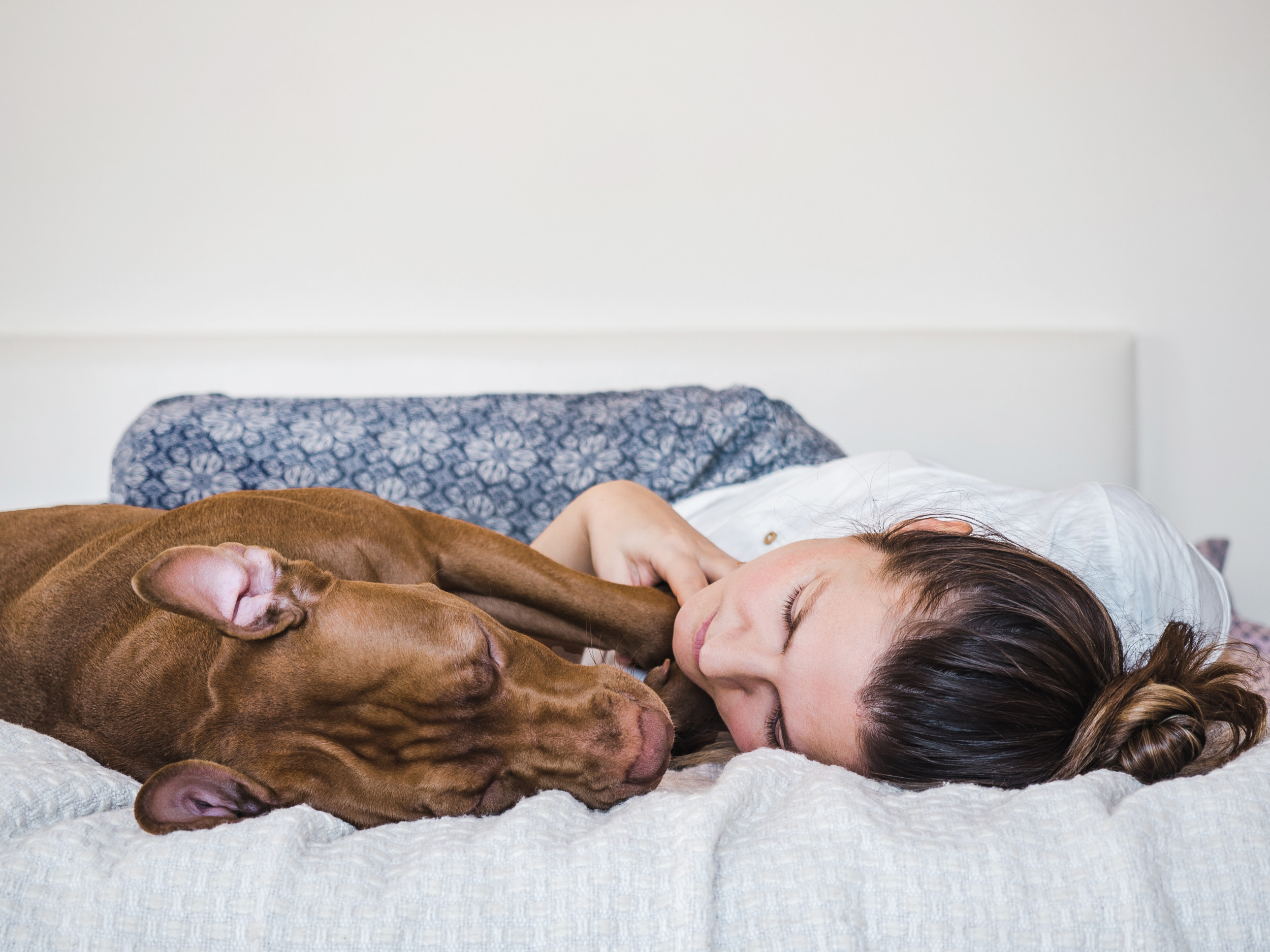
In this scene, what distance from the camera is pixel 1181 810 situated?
90 cm

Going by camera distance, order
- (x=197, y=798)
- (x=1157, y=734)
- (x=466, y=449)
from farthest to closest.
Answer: (x=466, y=449) → (x=1157, y=734) → (x=197, y=798)

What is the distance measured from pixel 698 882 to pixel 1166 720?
73 centimetres

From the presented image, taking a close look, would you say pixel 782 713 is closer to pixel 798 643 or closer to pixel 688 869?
pixel 798 643

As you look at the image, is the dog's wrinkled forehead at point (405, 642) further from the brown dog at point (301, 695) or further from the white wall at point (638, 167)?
the white wall at point (638, 167)

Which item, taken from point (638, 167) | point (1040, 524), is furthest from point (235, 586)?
point (638, 167)

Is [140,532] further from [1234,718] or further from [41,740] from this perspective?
[1234,718]

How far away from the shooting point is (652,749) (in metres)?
1.15

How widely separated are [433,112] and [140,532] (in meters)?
2.47

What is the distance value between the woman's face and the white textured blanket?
0.33 m

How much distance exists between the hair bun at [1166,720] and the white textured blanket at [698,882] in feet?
0.59

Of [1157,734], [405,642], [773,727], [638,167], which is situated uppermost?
[638,167]

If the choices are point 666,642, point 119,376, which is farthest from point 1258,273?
point 119,376

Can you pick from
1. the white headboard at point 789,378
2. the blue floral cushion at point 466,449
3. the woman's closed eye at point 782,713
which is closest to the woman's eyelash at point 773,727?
the woman's closed eye at point 782,713

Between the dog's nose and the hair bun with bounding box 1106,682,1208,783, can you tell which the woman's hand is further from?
the hair bun with bounding box 1106,682,1208,783
